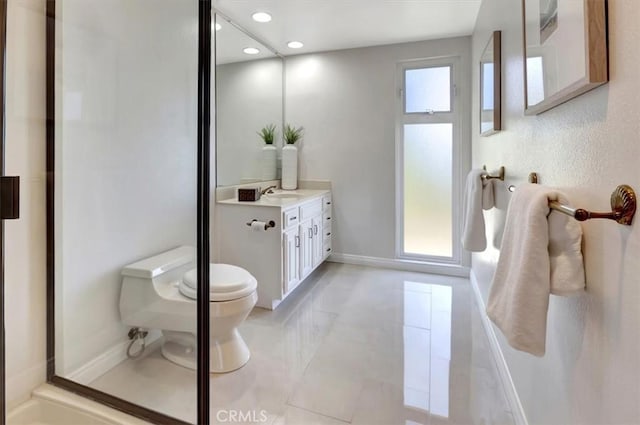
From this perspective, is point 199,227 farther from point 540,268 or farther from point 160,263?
point 540,268

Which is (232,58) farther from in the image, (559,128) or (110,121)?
(559,128)

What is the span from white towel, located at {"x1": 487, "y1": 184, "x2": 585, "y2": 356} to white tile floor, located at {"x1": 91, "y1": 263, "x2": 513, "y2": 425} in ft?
2.88

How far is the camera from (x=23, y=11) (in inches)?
56.6

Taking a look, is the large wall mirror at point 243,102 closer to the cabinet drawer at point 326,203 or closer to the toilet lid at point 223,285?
the cabinet drawer at point 326,203

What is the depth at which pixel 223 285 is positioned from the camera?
1.85 meters

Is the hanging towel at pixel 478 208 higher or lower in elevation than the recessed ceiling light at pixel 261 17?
lower

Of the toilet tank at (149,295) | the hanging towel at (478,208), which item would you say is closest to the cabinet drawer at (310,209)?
the toilet tank at (149,295)

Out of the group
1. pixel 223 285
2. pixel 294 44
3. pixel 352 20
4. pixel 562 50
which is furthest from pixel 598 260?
pixel 294 44

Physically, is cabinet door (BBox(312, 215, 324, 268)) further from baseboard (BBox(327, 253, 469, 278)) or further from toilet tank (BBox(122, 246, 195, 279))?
toilet tank (BBox(122, 246, 195, 279))

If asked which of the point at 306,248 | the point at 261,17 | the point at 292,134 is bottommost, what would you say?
the point at 306,248

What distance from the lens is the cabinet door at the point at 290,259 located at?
104 inches

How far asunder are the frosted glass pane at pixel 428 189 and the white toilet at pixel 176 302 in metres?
2.29

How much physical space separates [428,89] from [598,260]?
3.06 m

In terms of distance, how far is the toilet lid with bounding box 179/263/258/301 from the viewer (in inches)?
68.5
